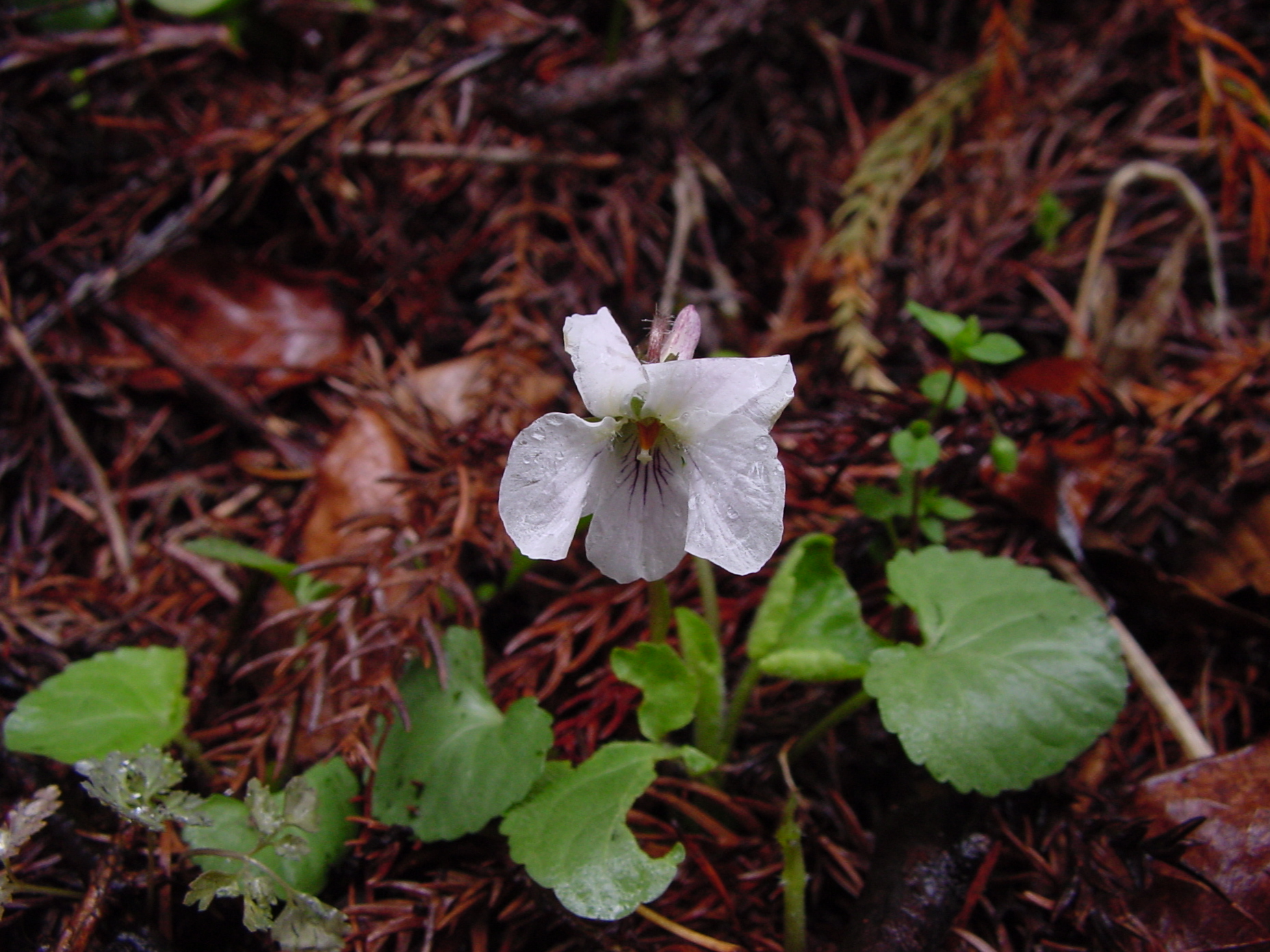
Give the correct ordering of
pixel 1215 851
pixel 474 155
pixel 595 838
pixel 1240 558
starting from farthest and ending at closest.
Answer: pixel 474 155, pixel 1240 558, pixel 1215 851, pixel 595 838

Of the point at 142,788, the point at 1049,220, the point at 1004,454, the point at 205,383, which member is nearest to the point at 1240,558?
the point at 1004,454

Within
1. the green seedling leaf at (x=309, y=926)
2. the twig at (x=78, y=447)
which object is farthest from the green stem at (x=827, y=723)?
the twig at (x=78, y=447)

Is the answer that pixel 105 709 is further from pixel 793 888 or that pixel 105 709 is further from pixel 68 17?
pixel 68 17

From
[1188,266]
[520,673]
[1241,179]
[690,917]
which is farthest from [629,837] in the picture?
[1241,179]

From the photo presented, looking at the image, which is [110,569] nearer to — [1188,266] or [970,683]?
[970,683]

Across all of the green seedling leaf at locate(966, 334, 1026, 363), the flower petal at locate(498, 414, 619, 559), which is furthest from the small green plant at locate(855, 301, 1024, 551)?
the flower petal at locate(498, 414, 619, 559)
